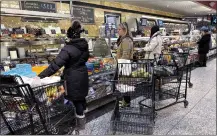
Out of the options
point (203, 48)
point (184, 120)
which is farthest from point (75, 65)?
point (203, 48)

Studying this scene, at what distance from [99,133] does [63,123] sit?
615mm

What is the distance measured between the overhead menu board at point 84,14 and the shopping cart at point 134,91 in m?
4.15

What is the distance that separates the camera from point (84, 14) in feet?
24.4

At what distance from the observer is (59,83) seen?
2508 mm

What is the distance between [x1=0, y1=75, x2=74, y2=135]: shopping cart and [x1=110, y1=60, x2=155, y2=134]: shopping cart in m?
0.78

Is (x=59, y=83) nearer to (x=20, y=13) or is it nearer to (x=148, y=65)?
(x=148, y=65)

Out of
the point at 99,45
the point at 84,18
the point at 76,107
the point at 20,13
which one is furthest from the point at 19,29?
the point at 84,18

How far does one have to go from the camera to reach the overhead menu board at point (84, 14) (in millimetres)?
7056

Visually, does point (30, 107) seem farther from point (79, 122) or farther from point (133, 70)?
point (133, 70)

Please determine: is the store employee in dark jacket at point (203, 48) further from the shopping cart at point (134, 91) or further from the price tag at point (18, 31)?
the price tag at point (18, 31)

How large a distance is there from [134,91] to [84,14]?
195 inches

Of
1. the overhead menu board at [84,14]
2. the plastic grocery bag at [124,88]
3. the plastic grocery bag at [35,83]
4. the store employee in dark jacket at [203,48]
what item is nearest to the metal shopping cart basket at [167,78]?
the plastic grocery bag at [124,88]

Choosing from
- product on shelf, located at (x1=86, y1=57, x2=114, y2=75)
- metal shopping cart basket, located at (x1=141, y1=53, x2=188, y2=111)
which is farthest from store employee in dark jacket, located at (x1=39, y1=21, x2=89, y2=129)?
metal shopping cart basket, located at (x1=141, y1=53, x2=188, y2=111)

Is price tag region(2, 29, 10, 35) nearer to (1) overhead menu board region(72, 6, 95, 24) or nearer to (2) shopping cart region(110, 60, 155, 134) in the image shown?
(2) shopping cart region(110, 60, 155, 134)
